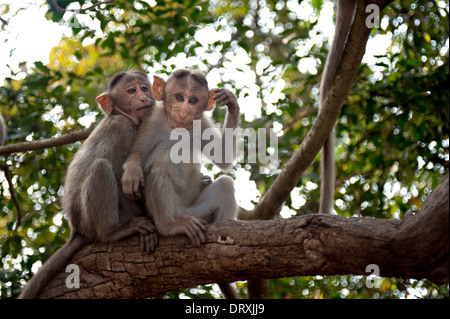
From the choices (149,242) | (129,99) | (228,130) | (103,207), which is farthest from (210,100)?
(149,242)

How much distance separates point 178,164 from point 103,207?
34.8 inches

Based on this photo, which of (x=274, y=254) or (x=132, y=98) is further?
(x=132, y=98)

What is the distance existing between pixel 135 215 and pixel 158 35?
9.34 ft

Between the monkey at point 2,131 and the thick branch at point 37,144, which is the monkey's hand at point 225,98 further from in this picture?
the monkey at point 2,131

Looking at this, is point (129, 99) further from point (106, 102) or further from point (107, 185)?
point (107, 185)

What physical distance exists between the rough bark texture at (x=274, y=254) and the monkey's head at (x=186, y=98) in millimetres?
1383

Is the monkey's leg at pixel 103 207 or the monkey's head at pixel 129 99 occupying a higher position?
the monkey's head at pixel 129 99

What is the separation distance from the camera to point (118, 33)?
6.11 metres

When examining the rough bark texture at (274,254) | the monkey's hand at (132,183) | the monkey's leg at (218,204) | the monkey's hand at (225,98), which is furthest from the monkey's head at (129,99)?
the rough bark texture at (274,254)

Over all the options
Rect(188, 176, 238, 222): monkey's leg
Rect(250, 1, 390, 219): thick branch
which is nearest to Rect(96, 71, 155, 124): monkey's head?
Rect(188, 176, 238, 222): monkey's leg

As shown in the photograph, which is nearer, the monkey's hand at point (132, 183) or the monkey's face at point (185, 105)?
the monkey's hand at point (132, 183)

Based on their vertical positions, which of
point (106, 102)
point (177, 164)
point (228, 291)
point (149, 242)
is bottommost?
point (228, 291)

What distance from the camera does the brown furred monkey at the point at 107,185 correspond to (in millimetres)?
4445

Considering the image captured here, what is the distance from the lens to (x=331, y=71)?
511cm
